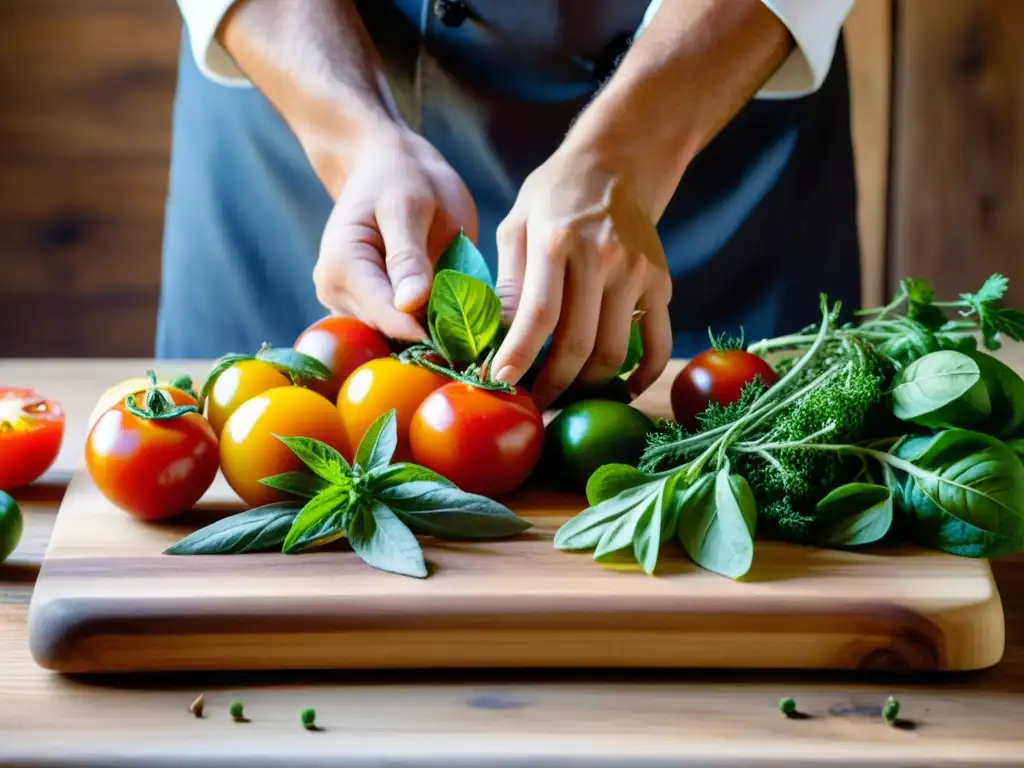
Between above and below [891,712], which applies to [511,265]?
above

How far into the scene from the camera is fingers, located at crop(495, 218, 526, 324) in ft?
3.46

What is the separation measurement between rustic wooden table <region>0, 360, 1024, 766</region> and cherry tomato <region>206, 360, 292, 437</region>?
266 millimetres

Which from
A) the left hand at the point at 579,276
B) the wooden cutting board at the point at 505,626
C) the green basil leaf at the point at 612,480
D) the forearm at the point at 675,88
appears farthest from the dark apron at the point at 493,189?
the wooden cutting board at the point at 505,626

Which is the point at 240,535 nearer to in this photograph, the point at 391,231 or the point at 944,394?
the point at 391,231

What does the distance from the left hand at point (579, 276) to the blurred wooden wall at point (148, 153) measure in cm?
154

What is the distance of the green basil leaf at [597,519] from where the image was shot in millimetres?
843

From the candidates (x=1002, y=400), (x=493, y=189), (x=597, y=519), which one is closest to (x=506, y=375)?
(x=597, y=519)

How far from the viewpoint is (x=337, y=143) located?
125 cm

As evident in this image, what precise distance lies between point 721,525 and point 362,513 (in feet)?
0.82

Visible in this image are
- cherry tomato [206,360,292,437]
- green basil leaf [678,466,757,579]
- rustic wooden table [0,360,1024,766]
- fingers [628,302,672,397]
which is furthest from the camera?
fingers [628,302,672,397]

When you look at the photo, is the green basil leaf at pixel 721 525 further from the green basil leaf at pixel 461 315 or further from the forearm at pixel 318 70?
the forearm at pixel 318 70

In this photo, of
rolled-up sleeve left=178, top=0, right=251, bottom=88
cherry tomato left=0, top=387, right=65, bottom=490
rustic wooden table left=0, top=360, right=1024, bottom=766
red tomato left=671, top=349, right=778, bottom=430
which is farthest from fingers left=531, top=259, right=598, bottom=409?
rolled-up sleeve left=178, top=0, right=251, bottom=88

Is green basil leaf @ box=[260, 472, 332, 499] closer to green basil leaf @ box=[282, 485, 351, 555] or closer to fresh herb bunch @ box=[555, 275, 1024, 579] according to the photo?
green basil leaf @ box=[282, 485, 351, 555]

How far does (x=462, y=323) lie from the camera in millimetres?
986
